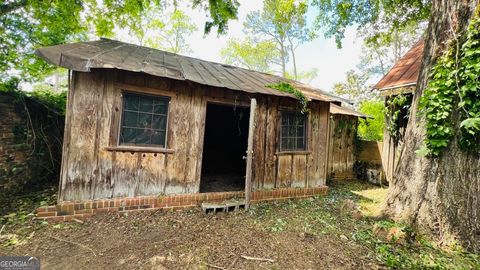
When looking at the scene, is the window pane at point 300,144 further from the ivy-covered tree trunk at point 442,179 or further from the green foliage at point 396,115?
the green foliage at point 396,115

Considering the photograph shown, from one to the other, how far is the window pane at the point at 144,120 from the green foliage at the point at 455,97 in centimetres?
532

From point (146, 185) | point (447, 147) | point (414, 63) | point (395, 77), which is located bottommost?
point (146, 185)

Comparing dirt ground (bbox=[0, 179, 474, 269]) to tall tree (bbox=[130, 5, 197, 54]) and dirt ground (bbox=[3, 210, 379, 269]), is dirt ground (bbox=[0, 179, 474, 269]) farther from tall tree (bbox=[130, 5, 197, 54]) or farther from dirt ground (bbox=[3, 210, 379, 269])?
tall tree (bbox=[130, 5, 197, 54])

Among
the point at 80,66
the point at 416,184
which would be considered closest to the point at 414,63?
the point at 416,184

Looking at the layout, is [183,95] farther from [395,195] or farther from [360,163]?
[360,163]

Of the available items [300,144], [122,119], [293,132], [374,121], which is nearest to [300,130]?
[293,132]

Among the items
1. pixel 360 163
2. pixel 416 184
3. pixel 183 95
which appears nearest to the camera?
pixel 416 184

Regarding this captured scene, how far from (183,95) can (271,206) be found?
348 centimetres

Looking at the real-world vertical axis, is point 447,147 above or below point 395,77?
below

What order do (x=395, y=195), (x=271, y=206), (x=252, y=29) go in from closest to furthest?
(x=395, y=195), (x=271, y=206), (x=252, y=29)

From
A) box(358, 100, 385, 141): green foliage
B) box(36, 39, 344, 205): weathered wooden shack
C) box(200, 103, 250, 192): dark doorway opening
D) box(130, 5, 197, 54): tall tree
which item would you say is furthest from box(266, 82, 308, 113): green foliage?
box(130, 5, 197, 54): tall tree

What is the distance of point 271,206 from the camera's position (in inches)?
223

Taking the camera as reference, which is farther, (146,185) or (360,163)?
(360,163)

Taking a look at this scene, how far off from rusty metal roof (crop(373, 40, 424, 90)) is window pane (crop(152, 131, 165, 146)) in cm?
677
